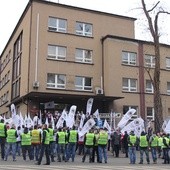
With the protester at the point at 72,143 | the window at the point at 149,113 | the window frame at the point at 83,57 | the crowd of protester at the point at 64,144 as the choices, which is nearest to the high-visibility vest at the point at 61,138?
the crowd of protester at the point at 64,144

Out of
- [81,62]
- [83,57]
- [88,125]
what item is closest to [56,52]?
[81,62]

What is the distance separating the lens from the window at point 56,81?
35503 millimetres

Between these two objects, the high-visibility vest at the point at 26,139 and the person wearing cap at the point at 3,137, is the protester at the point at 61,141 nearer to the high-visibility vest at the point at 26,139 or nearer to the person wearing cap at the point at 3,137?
the high-visibility vest at the point at 26,139

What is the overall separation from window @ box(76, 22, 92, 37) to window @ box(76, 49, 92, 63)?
6.07ft

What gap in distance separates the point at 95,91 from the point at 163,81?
28.1 feet

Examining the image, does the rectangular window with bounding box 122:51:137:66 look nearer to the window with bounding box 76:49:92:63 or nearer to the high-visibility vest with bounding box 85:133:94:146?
the window with bounding box 76:49:92:63

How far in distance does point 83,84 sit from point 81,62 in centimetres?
227

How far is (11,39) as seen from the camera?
152 ft

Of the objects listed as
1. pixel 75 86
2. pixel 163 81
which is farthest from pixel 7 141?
pixel 163 81

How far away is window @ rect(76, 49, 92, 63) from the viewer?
37719 millimetres

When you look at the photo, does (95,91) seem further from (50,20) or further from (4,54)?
(4,54)

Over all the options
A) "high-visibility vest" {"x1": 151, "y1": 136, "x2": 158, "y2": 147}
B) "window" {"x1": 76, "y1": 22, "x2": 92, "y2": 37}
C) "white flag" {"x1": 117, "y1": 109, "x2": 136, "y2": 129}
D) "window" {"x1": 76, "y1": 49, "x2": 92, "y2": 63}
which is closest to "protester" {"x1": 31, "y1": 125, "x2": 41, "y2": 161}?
"high-visibility vest" {"x1": 151, "y1": 136, "x2": 158, "y2": 147}

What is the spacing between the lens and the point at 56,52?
3644 cm

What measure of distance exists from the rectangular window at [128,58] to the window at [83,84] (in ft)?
14.5
